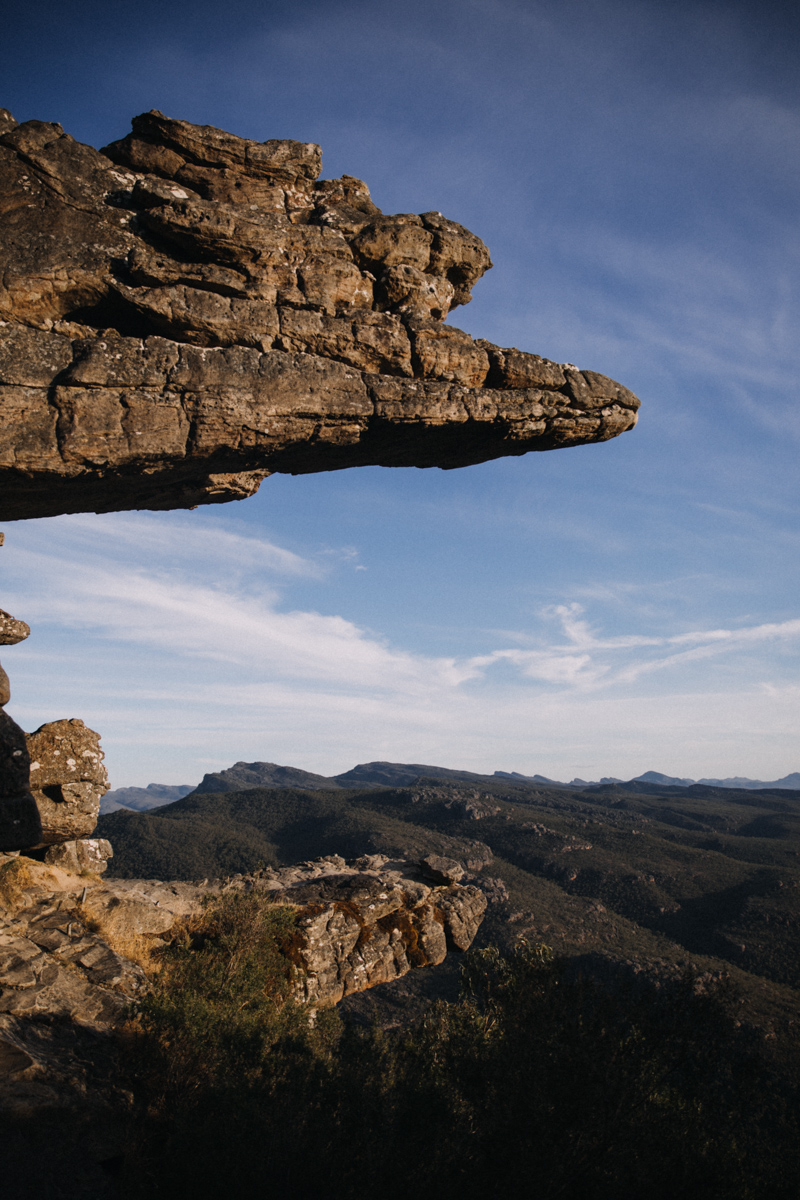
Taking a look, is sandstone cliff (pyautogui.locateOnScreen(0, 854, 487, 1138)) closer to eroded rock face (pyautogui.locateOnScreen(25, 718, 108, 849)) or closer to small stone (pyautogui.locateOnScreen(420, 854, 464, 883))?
small stone (pyautogui.locateOnScreen(420, 854, 464, 883))

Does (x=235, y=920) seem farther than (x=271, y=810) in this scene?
No

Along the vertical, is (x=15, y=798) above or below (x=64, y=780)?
above

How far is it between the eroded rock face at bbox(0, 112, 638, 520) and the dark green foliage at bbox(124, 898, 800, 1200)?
11.3 metres

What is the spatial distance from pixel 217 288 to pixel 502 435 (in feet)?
25.4

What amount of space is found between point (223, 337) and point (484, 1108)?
611 inches

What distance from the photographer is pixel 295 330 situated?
Result: 1384 cm

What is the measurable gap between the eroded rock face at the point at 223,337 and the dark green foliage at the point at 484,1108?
11299 mm

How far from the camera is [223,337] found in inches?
528

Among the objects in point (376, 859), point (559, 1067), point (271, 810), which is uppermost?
point (559, 1067)

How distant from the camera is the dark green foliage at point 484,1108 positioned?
8.00 metres

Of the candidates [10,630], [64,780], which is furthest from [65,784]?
[10,630]

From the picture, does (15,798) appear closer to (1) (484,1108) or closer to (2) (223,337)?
(1) (484,1108)

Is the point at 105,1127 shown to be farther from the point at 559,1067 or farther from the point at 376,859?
the point at 376,859

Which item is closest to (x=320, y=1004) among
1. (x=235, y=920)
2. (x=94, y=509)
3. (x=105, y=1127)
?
(x=235, y=920)
